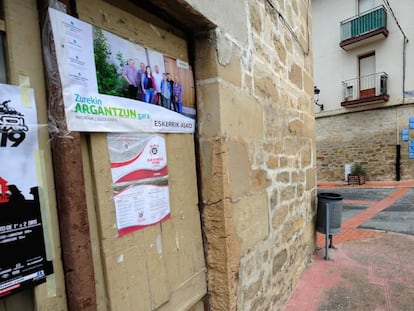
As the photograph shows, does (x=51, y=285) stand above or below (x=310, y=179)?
above

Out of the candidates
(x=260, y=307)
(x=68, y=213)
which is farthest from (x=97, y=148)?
(x=260, y=307)

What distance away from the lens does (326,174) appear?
1276cm

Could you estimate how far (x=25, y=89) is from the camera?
0.83 metres

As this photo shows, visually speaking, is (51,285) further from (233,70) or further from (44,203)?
(233,70)

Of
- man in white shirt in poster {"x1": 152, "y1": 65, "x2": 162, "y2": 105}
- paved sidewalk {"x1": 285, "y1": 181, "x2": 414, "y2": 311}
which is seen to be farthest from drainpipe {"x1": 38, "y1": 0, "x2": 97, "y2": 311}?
paved sidewalk {"x1": 285, "y1": 181, "x2": 414, "y2": 311}

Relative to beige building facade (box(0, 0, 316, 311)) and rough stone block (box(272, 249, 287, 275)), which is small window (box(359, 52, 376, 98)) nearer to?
beige building facade (box(0, 0, 316, 311))

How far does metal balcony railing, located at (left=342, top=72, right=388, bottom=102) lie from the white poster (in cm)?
1170

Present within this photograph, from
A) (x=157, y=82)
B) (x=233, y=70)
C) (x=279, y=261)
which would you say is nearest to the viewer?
(x=157, y=82)

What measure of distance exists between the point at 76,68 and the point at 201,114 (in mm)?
731

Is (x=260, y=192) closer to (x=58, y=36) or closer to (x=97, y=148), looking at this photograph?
(x=97, y=148)

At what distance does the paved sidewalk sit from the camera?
2275mm

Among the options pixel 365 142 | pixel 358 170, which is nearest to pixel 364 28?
pixel 365 142

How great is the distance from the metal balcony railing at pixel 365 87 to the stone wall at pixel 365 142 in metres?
0.74

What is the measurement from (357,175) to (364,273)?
993cm
